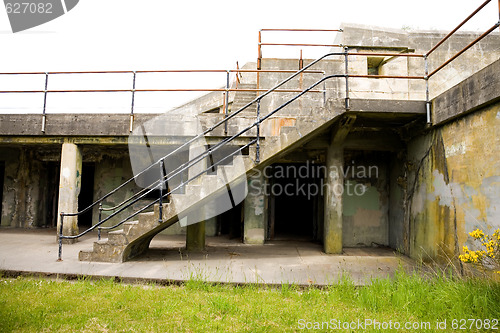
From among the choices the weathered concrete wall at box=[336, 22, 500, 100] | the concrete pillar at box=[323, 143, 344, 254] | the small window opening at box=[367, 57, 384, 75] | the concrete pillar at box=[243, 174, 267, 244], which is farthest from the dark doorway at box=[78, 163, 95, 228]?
the small window opening at box=[367, 57, 384, 75]

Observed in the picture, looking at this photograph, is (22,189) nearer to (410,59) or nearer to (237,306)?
(237,306)

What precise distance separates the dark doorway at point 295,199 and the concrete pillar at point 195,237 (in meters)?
3.14

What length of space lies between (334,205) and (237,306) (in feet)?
13.3

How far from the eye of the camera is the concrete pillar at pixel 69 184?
26.2 ft

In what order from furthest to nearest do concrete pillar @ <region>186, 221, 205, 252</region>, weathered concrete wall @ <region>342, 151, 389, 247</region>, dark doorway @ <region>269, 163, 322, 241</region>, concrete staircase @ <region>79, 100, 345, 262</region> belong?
dark doorway @ <region>269, 163, 322, 241</region> < weathered concrete wall @ <region>342, 151, 389, 247</region> < concrete pillar @ <region>186, 221, 205, 252</region> < concrete staircase @ <region>79, 100, 345, 262</region>

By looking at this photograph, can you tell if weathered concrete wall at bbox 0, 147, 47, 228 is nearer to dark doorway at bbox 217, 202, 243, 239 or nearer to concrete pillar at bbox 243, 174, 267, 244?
dark doorway at bbox 217, 202, 243, 239

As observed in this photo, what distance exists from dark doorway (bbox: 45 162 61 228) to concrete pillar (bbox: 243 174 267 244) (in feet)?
24.3

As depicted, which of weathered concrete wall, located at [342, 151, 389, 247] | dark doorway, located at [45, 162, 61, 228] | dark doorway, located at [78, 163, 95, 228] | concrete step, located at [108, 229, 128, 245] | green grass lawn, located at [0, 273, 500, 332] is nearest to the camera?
green grass lawn, located at [0, 273, 500, 332]

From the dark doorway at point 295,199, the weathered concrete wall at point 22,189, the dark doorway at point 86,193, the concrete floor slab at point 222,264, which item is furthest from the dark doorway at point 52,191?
the dark doorway at point 295,199

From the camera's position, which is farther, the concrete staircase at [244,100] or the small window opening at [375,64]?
the small window opening at [375,64]

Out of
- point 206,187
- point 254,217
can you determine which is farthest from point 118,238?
point 254,217

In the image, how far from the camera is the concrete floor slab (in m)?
4.82

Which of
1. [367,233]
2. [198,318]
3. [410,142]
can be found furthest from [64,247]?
[410,142]

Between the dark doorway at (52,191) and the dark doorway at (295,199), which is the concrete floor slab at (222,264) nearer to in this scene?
the dark doorway at (295,199)
